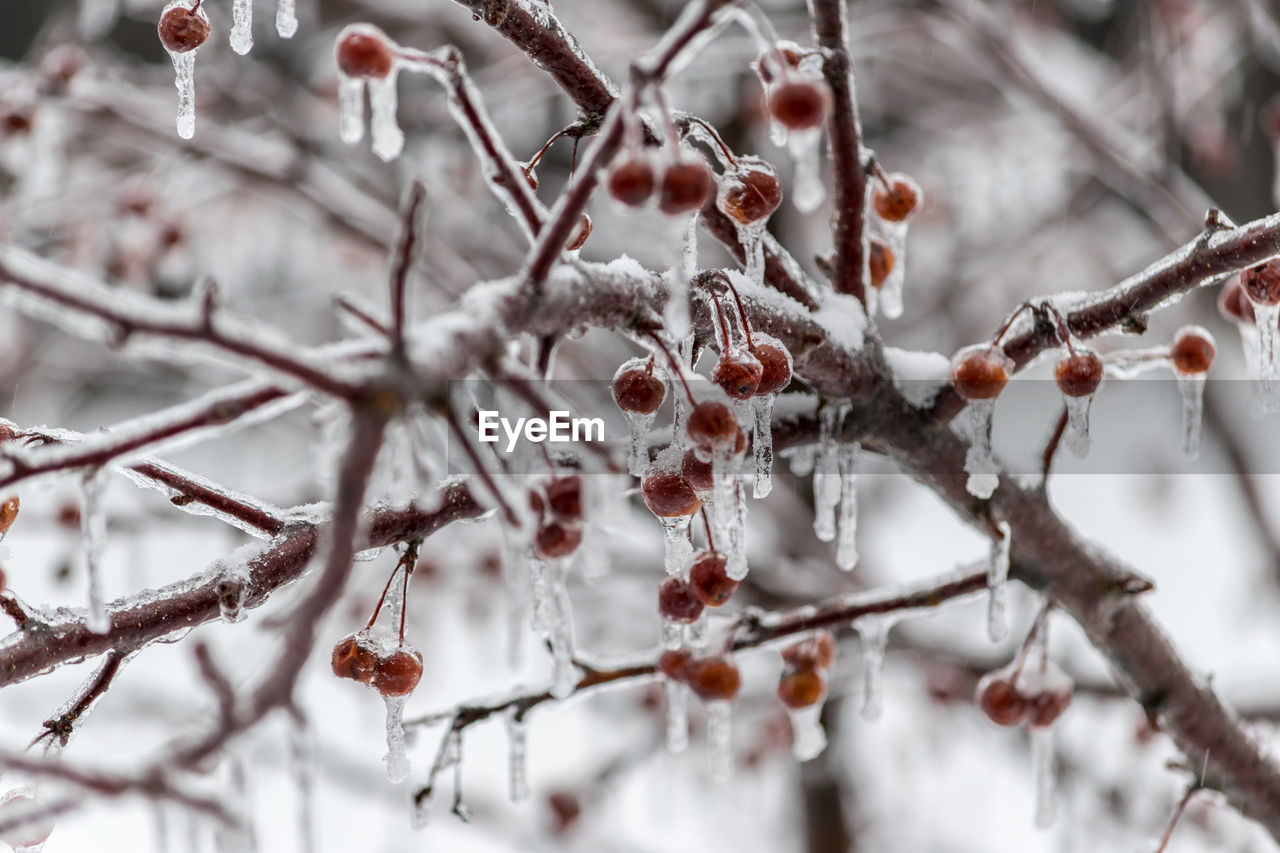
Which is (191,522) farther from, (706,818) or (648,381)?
(706,818)

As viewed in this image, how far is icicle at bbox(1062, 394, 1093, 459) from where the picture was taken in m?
1.19

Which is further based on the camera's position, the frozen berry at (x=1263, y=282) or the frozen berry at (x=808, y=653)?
the frozen berry at (x=808, y=653)

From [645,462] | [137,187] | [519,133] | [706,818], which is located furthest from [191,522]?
[519,133]

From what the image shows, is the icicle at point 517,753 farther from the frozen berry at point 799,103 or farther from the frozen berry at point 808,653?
the frozen berry at point 799,103

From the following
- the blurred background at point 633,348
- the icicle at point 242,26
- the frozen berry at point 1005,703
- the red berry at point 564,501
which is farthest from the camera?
the blurred background at point 633,348

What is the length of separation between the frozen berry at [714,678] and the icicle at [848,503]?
222mm

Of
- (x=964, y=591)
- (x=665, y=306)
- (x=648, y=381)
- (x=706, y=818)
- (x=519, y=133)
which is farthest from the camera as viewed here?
(x=519, y=133)

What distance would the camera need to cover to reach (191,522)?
281 cm

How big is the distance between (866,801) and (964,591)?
377 centimetres

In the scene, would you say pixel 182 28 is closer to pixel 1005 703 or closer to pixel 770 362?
pixel 770 362

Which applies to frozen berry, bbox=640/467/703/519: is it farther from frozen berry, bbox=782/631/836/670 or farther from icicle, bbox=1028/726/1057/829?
icicle, bbox=1028/726/1057/829

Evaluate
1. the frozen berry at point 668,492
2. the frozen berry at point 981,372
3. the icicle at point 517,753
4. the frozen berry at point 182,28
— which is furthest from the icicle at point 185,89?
the frozen berry at point 981,372

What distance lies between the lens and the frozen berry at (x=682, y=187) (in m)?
0.78

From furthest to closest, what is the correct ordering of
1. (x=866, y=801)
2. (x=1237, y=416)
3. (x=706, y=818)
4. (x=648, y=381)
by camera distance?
(x=866, y=801), (x=706, y=818), (x=1237, y=416), (x=648, y=381)
